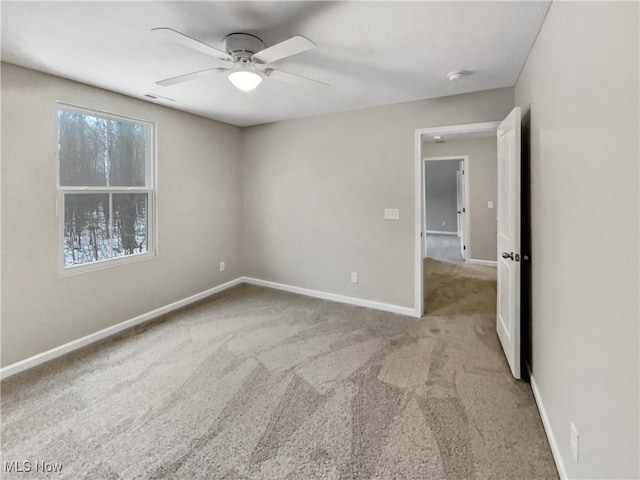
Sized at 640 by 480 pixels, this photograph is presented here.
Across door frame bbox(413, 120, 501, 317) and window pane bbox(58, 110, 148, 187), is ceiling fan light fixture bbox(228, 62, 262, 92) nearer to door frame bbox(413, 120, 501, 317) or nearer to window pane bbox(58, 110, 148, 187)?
window pane bbox(58, 110, 148, 187)

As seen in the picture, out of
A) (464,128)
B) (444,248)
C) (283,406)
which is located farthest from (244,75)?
(444,248)

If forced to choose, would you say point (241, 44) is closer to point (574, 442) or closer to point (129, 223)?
point (129, 223)

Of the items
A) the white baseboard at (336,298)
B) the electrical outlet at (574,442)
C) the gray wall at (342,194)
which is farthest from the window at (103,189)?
the electrical outlet at (574,442)

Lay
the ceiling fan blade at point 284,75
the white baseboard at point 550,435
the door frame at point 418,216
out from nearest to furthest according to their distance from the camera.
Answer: the white baseboard at point 550,435 < the ceiling fan blade at point 284,75 < the door frame at point 418,216

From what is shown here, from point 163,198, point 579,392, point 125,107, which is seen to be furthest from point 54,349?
point 579,392

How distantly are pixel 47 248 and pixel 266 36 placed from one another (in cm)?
249

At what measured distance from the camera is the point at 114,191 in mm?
3152

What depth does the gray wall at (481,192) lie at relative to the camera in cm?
582

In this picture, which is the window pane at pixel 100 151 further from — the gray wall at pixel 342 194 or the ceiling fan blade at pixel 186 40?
the ceiling fan blade at pixel 186 40

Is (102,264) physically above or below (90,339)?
above

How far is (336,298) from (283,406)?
211cm

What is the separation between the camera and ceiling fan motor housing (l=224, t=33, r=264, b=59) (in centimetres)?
194

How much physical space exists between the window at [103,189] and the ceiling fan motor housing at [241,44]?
5.97ft

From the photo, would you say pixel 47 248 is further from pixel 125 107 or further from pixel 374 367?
pixel 374 367
